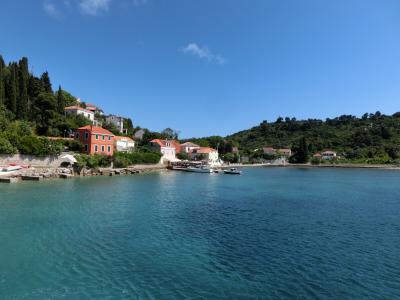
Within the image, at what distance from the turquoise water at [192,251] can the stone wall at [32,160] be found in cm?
2074

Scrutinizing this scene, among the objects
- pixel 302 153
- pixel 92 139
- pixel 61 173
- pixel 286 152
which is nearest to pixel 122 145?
pixel 92 139

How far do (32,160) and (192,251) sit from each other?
42.0 metres

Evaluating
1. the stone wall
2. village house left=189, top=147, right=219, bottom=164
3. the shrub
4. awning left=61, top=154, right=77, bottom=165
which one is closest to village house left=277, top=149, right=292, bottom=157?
village house left=189, top=147, right=219, bottom=164

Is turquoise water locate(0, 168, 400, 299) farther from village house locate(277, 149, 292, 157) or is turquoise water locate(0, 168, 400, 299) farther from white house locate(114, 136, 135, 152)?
village house locate(277, 149, 292, 157)

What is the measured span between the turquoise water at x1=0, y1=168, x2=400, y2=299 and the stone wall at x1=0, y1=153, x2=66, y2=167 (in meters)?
20.7

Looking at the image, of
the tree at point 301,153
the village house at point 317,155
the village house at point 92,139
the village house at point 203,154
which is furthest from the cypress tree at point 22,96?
the village house at point 317,155

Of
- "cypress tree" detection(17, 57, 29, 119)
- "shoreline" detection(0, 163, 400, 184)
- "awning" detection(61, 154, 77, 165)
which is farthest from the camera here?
"cypress tree" detection(17, 57, 29, 119)

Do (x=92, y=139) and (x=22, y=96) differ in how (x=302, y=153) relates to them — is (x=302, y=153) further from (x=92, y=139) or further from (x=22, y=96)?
(x=22, y=96)

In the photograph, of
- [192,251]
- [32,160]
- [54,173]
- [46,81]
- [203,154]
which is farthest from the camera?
[203,154]

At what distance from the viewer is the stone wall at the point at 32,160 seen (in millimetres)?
46062

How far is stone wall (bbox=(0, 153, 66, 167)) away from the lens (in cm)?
4606

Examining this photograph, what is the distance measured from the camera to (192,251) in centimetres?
1577

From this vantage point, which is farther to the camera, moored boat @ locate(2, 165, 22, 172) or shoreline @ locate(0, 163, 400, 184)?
moored boat @ locate(2, 165, 22, 172)

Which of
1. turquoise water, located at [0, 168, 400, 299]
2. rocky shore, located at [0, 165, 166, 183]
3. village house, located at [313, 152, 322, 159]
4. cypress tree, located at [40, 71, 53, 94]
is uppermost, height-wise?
cypress tree, located at [40, 71, 53, 94]
